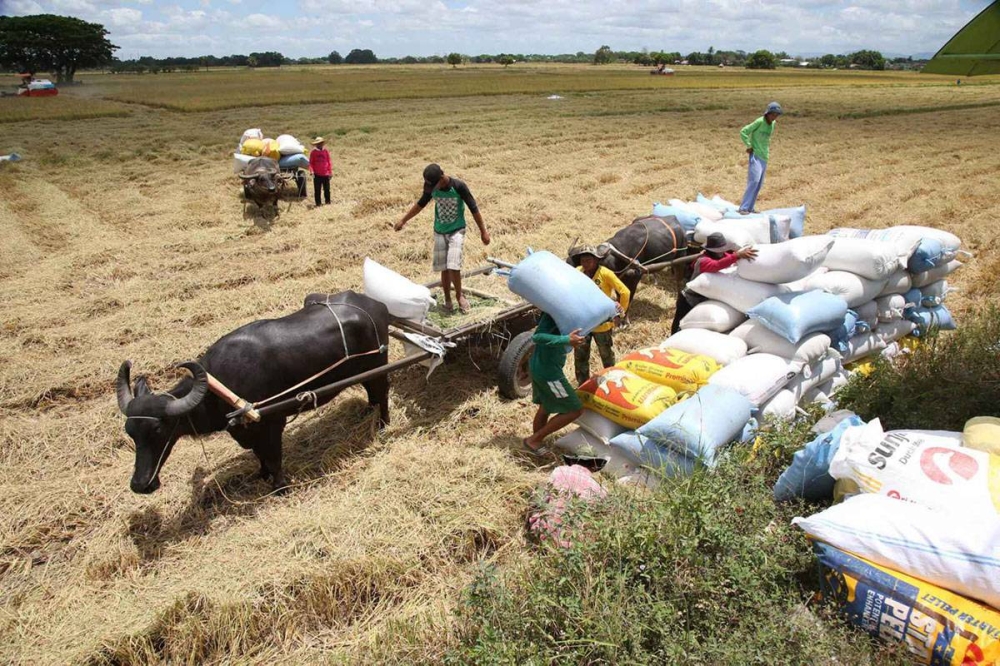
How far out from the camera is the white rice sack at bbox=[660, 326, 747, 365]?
4906mm

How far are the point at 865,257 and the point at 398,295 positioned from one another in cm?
407

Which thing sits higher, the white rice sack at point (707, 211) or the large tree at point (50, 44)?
the large tree at point (50, 44)

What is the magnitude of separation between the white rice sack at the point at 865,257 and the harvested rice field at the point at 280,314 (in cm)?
197

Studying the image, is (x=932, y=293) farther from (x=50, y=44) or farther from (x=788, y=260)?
(x=50, y=44)

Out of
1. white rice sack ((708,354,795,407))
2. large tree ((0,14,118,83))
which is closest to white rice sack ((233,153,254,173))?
white rice sack ((708,354,795,407))

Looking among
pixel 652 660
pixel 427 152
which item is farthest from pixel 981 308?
pixel 427 152

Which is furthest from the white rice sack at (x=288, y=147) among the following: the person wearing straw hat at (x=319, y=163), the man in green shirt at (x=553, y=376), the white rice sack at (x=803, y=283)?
the white rice sack at (x=803, y=283)

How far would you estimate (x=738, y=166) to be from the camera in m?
15.0

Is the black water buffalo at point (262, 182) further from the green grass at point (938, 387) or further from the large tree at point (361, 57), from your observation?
the large tree at point (361, 57)

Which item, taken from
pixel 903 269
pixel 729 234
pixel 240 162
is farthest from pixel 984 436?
pixel 240 162

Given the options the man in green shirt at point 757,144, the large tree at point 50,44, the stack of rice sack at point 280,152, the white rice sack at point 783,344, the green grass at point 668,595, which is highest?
the large tree at point 50,44

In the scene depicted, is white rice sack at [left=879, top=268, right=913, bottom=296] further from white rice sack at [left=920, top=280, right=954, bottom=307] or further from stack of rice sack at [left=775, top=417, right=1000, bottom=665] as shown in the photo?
stack of rice sack at [left=775, top=417, right=1000, bottom=665]

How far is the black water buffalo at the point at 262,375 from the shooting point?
12.1 feet

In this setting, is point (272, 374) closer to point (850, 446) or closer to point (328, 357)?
point (328, 357)
